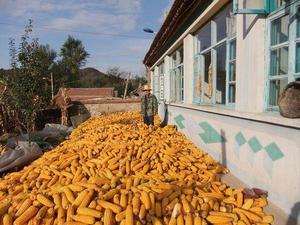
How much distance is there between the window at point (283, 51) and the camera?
14.9 feet

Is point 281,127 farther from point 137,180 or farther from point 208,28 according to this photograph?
point 208,28

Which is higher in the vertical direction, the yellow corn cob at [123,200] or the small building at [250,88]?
the small building at [250,88]

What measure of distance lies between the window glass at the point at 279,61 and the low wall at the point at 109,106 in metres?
18.6

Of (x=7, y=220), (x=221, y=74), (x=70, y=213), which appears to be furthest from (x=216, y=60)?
(x=7, y=220)

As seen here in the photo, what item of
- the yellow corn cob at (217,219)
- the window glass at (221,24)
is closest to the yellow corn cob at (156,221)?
the yellow corn cob at (217,219)

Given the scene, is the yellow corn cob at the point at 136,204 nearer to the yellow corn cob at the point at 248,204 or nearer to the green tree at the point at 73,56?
the yellow corn cob at the point at 248,204

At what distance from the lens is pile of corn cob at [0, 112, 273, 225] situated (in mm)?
4176

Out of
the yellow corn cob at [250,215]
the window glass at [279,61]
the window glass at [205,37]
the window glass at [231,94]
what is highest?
the window glass at [205,37]

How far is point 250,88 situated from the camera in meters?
5.48

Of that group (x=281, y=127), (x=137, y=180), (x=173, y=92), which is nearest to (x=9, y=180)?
(x=137, y=180)

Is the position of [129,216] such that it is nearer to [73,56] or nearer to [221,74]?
[221,74]

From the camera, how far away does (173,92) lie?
46.7 feet

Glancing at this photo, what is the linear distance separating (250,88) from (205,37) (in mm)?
3534

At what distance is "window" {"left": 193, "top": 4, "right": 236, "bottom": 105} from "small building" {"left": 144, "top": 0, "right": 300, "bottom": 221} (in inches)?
0.7
